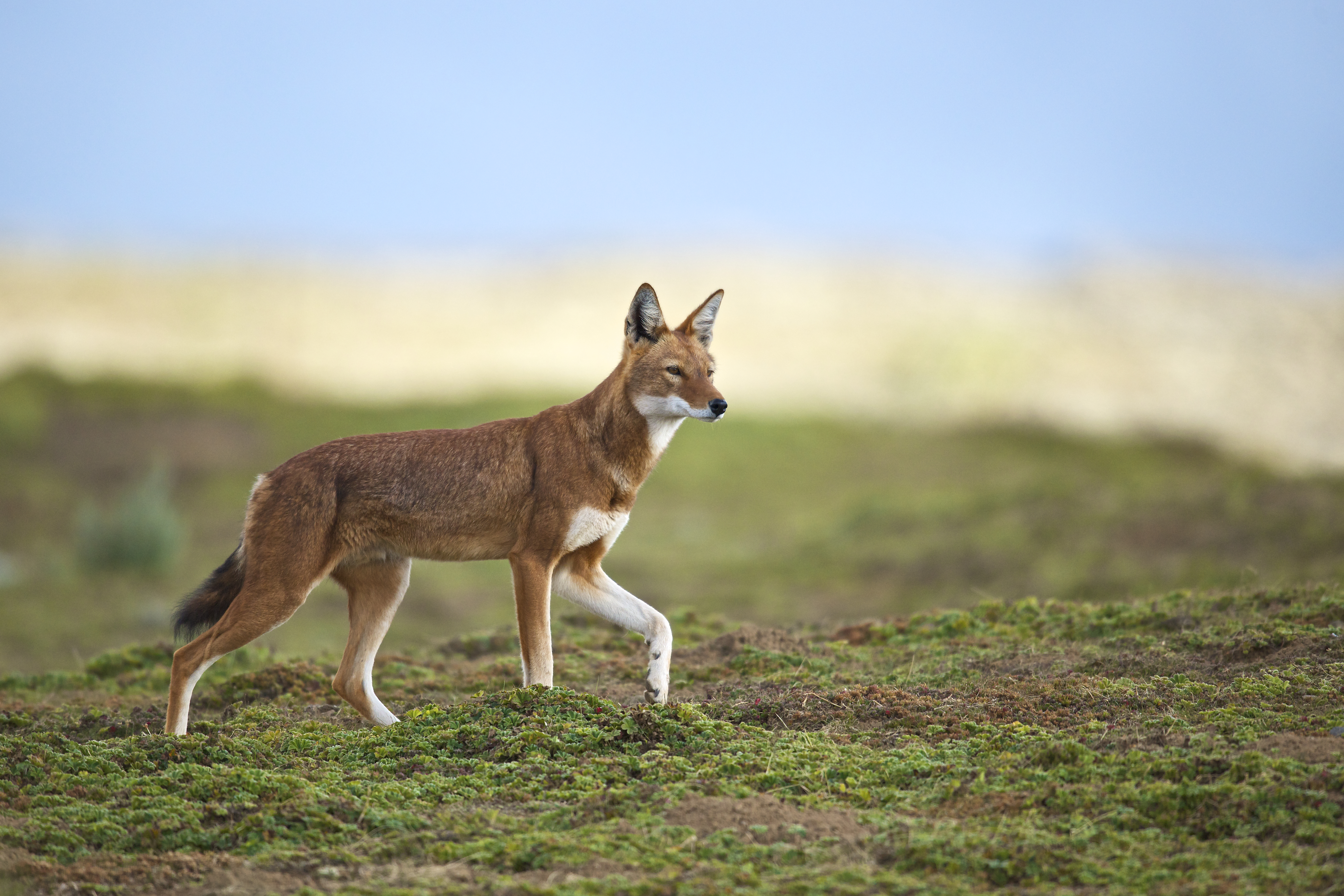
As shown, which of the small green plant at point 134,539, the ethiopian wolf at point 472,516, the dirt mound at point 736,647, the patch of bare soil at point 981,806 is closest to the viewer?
the patch of bare soil at point 981,806

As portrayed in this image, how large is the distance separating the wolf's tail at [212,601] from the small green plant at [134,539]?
12873 mm

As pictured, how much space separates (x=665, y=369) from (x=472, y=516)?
5.61 feet

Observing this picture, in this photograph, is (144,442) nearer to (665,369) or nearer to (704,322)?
(704,322)

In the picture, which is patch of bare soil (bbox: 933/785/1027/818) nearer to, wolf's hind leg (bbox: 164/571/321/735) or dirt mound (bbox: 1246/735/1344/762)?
dirt mound (bbox: 1246/735/1344/762)

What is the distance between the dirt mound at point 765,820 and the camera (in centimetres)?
544

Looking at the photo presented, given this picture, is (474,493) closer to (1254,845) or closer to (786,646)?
(786,646)

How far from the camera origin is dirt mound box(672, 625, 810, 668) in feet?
30.8

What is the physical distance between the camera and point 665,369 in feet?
26.5

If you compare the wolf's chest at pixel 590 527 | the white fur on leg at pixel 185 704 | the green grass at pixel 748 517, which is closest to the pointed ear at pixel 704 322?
the wolf's chest at pixel 590 527

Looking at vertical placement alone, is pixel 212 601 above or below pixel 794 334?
below

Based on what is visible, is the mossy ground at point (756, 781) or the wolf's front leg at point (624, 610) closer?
the mossy ground at point (756, 781)

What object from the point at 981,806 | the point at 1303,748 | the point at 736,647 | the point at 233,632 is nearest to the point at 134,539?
the point at 233,632

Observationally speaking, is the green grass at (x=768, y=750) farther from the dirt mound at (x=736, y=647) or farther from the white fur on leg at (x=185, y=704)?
the white fur on leg at (x=185, y=704)

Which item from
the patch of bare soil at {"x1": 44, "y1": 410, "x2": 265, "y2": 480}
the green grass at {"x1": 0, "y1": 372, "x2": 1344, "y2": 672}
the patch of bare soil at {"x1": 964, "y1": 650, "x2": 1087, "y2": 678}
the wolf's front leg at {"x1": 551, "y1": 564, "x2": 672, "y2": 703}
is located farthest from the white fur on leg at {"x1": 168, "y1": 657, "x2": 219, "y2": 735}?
the patch of bare soil at {"x1": 44, "y1": 410, "x2": 265, "y2": 480}
